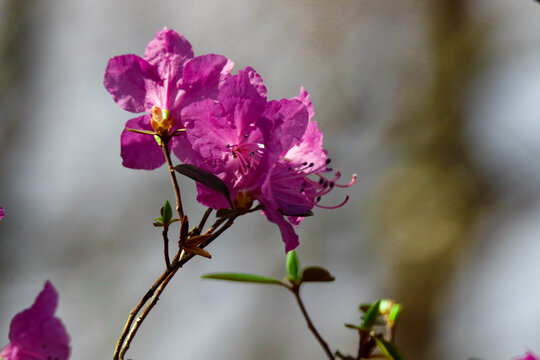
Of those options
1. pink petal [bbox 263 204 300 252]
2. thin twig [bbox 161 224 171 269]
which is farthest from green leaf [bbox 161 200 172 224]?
pink petal [bbox 263 204 300 252]

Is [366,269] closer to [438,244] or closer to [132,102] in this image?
[438,244]

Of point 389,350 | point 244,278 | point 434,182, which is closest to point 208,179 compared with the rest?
point 244,278

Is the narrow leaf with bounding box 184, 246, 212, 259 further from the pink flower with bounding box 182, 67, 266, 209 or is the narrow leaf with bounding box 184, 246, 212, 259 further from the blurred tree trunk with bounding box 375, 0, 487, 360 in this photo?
the blurred tree trunk with bounding box 375, 0, 487, 360

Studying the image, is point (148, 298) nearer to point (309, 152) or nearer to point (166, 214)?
point (166, 214)

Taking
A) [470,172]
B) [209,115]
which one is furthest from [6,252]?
[209,115]

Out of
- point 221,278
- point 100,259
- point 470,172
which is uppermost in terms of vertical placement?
point 221,278
